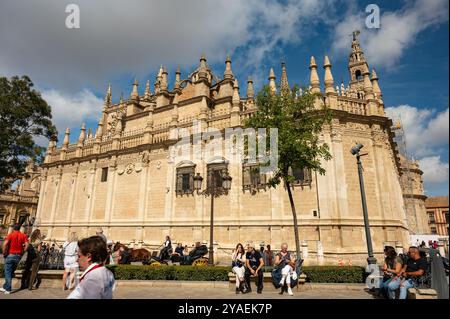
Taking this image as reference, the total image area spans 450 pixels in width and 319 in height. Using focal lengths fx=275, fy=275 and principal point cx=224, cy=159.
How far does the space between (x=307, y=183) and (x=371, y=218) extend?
438 centimetres

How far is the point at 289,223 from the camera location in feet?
58.5

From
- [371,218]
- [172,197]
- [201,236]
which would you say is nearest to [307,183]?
[371,218]

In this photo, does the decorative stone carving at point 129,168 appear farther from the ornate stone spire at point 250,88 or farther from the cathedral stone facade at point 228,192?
the ornate stone spire at point 250,88

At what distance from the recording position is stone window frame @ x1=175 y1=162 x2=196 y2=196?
21795mm

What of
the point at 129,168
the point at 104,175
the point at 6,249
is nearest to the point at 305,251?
the point at 6,249

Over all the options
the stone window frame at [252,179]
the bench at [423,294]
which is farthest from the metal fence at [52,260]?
the bench at [423,294]

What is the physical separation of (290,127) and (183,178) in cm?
1226

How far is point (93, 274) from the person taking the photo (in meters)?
2.98

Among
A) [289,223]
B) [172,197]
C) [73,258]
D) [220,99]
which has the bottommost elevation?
[73,258]

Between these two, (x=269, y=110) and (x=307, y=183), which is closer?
(x=269, y=110)

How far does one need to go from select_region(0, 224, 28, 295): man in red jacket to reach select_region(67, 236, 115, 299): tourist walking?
7.35 metres

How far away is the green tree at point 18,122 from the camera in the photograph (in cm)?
1914

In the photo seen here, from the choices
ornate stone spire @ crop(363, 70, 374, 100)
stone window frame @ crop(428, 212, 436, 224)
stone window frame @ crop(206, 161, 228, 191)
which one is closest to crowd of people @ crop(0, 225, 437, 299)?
stone window frame @ crop(206, 161, 228, 191)
